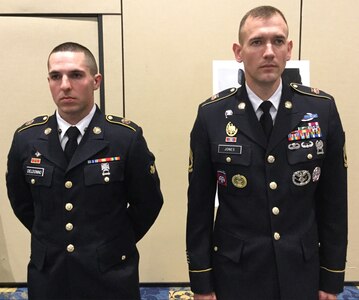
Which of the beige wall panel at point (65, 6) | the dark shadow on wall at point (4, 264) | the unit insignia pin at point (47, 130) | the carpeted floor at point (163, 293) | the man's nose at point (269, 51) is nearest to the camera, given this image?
the man's nose at point (269, 51)

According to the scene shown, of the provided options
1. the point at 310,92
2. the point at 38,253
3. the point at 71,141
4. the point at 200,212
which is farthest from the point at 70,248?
the point at 310,92

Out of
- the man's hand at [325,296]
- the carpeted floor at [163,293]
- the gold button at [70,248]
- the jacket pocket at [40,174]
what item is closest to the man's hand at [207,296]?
the man's hand at [325,296]

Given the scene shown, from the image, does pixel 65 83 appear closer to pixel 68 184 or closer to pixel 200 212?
pixel 68 184

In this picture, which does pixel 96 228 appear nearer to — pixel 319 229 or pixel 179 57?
pixel 319 229

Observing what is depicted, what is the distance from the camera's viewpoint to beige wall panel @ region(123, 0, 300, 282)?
7.84 feet

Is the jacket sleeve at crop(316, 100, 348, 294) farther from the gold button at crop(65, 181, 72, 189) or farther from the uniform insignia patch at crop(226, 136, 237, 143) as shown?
the gold button at crop(65, 181, 72, 189)

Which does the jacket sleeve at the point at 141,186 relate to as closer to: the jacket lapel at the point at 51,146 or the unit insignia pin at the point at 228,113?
the jacket lapel at the point at 51,146

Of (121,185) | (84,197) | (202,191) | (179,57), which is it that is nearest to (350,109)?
(179,57)

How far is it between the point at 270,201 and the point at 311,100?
1.32ft

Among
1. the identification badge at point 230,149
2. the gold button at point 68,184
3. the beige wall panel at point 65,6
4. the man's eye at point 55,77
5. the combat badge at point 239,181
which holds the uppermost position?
the beige wall panel at point 65,6

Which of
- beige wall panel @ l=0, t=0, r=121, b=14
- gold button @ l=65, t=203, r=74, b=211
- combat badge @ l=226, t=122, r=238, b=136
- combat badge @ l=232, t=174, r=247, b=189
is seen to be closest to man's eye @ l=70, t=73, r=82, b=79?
gold button @ l=65, t=203, r=74, b=211

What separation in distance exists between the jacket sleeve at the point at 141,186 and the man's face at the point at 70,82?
257 millimetres

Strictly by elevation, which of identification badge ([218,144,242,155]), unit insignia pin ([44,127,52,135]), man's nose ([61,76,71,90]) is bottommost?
identification badge ([218,144,242,155])

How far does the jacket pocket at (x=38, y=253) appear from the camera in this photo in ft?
4.50
